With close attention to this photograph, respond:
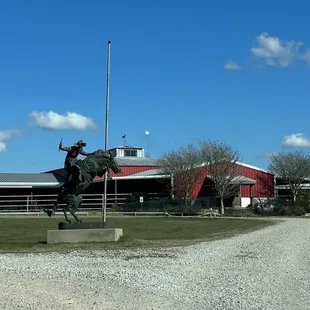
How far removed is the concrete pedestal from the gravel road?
313 centimetres

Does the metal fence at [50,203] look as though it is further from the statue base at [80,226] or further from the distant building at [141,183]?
the statue base at [80,226]

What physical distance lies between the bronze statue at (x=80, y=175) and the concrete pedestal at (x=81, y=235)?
22.5 inches

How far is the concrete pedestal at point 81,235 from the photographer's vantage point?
62.0ft

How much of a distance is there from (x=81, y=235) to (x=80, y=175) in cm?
203

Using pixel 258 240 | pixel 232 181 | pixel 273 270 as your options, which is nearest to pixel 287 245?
pixel 258 240

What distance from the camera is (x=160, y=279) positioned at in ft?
37.0

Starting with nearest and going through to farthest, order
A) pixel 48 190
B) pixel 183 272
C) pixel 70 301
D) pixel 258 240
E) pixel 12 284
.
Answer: pixel 70 301, pixel 12 284, pixel 183 272, pixel 258 240, pixel 48 190

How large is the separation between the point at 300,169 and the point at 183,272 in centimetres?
4902

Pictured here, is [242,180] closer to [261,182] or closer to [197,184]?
[197,184]

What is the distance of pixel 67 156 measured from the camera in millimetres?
19344

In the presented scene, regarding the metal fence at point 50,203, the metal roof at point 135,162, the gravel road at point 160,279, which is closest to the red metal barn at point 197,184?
the metal roof at point 135,162

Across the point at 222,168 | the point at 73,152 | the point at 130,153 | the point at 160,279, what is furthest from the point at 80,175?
the point at 130,153

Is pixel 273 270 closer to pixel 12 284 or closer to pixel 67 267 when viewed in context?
pixel 67 267

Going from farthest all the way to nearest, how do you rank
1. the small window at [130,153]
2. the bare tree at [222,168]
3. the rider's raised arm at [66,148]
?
the small window at [130,153] < the bare tree at [222,168] < the rider's raised arm at [66,148]
